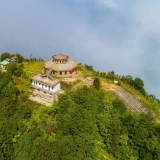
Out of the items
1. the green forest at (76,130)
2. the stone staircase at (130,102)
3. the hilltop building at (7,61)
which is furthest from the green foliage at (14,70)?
the stone staircase at (130,102)

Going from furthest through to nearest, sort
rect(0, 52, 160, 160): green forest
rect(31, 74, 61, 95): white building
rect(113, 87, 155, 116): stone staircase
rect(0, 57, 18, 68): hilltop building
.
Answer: rect(0, 57, 18, 68): hilltop building < rect(113, 87, 155, 116): stone staircase < rect(31, 74, 61, 95): white building < rect(0, 52, 160, 160): green forest

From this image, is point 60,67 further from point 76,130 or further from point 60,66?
point 76,130

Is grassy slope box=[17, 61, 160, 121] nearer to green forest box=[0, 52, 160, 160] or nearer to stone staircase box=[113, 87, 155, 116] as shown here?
stone staircase box=[113, 87, 155, 116]

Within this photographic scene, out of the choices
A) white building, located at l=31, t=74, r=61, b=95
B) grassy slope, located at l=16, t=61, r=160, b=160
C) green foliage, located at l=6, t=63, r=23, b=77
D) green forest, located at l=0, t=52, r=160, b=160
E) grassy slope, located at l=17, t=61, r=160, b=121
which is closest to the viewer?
green forest, located at l=0, t=52, r=160, b=160

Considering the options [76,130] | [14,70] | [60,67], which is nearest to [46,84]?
[60,67]

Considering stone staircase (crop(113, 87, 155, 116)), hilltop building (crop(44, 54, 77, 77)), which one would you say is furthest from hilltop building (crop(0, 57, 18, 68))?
stone staircase (crop(113, 87, 155, 116))

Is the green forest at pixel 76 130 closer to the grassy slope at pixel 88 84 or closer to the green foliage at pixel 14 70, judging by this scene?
the grassy slope at pixel 88 84
